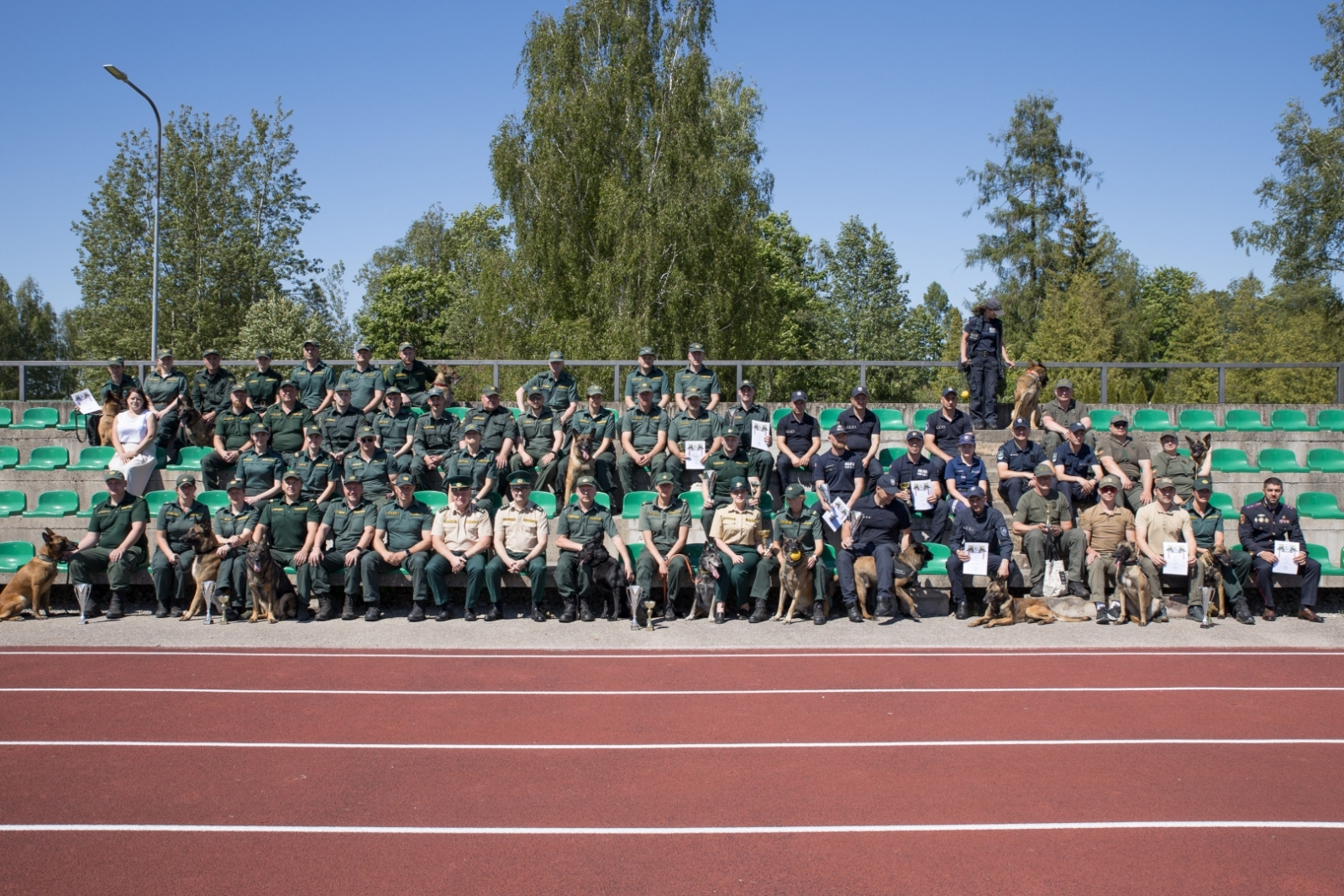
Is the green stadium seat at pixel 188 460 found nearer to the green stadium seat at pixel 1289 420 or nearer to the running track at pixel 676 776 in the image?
the running track at pixel 676 776

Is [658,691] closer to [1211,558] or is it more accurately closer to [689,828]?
[689,828]

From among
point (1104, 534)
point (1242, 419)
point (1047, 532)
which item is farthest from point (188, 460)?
point (1242, 419)

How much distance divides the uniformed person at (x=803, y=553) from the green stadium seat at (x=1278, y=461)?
7303 mm

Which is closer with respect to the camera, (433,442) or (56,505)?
(433,442)

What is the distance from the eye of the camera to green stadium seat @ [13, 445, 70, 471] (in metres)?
15.1

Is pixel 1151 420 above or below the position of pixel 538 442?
above

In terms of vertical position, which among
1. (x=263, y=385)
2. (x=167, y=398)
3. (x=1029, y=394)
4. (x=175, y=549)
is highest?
(x=1029, y=394)

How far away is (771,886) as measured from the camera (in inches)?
203

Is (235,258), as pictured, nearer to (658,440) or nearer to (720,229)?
(720,229)

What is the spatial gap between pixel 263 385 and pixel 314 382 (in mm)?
763

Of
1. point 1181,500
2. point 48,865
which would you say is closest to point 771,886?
point 48,865

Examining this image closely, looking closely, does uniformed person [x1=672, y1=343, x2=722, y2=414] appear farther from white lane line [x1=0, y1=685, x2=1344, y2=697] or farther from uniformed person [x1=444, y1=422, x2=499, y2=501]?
white lane line [x1=0, y1=685, x2=1344, y2=697]

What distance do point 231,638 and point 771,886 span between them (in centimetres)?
784

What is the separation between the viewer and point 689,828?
591 centimetres
